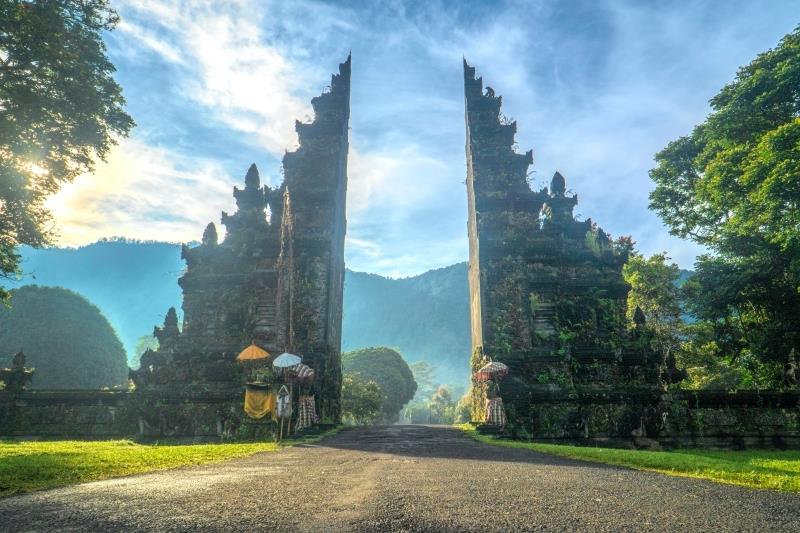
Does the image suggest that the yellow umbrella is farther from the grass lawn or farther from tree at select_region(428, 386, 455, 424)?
tree at select_region(428, 386, 455, 424)

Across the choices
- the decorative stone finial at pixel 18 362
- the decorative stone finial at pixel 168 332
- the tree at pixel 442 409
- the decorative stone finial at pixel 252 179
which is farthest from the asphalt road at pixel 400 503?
the tree at pixel 442 409

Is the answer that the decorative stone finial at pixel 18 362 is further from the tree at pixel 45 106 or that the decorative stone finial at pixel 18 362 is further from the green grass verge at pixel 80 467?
the green grass verge at pixel 80 467

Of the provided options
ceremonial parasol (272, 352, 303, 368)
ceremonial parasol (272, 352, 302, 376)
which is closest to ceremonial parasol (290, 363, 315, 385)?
ceremonial parasol (272, 352, 302, 376)

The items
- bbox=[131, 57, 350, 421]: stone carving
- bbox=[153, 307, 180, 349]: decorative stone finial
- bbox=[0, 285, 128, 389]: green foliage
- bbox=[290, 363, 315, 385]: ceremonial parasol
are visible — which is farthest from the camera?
bbox=[0, 285, 128, 389]: green foliage

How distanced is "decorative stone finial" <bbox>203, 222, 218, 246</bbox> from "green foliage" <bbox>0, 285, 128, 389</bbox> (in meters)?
22.2

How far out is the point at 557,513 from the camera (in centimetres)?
402

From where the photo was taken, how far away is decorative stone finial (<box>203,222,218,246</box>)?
74.2 feet

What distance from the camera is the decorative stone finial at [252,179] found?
80.3ft

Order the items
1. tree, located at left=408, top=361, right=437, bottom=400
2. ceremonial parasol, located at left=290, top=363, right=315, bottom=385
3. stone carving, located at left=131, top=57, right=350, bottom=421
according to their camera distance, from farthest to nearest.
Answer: tree, located at left=408, top=361, right=437, bottom=400
stone carving, located at left=131, top=57, right=350, bottom=421
ceremonial parasol, located at left=290, top=363, right=315, bottom=385

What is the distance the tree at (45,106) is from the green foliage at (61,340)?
2233 cm

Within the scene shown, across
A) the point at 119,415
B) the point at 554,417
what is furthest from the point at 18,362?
the point at 554,417

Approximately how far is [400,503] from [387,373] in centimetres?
4813

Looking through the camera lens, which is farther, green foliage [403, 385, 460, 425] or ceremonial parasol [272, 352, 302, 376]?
green foliage [403, 385, 460, 425]

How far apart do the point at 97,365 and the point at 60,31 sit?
3146 centimetres
